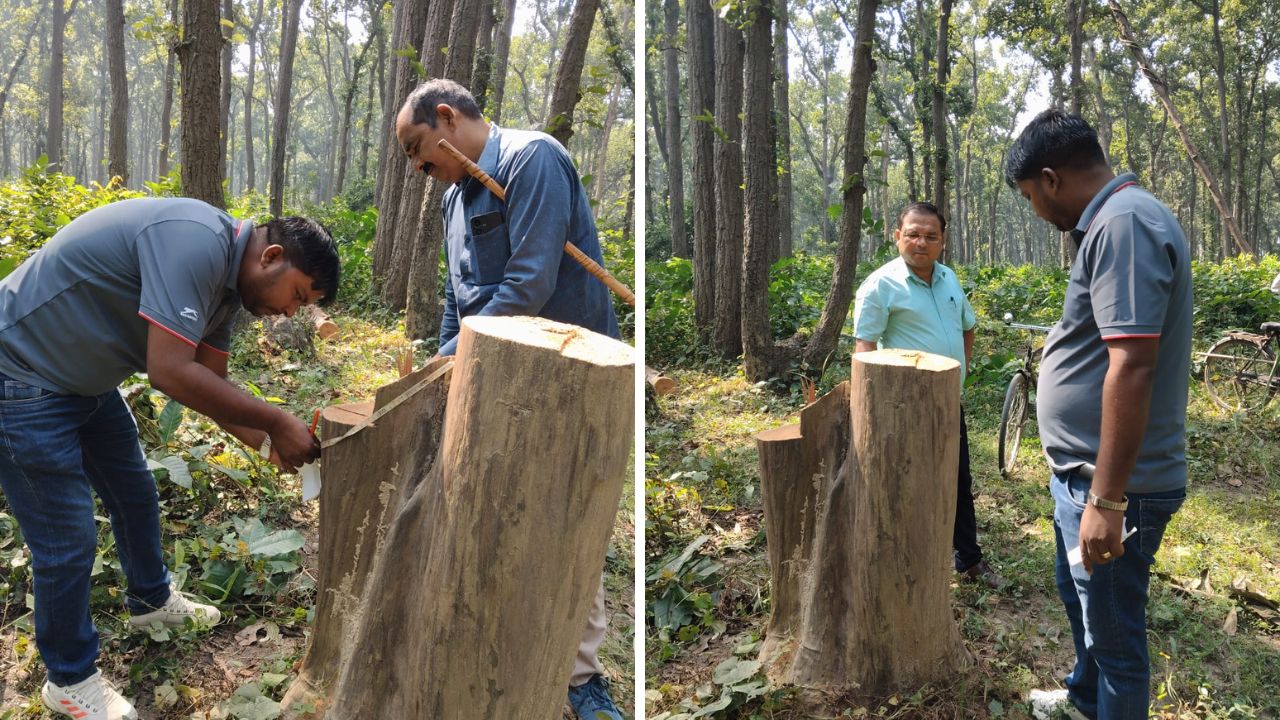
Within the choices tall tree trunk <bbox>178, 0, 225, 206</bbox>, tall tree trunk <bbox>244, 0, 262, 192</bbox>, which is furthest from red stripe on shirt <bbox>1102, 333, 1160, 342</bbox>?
tall tree trunk <bbox>244, 0, 262, 192</bbox>

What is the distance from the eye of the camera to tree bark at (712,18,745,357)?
7.70 m

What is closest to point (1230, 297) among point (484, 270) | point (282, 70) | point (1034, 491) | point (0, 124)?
point (1034, 491)

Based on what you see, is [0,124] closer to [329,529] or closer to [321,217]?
[321,217]

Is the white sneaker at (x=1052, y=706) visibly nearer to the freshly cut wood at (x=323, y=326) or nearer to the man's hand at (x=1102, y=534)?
the man's hand at (x=1102, y=534)

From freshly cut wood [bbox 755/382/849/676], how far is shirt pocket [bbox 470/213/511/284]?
1048mm

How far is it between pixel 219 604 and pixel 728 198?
571cm

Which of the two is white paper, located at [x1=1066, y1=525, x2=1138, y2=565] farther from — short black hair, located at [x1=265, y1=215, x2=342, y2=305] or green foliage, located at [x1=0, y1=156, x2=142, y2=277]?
green foliage, located at [x1=0, y1=156, x2=142, y2=277]

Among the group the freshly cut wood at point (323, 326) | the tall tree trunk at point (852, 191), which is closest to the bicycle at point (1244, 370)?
the tall tree trunk at point (852, 191)

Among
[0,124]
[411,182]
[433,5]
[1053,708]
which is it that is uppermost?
[0,124]

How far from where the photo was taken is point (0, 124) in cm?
3144

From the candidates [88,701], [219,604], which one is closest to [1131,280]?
[88,701]

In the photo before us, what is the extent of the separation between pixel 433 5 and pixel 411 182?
67.5 inches

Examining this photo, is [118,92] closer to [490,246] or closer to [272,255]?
[272,255]

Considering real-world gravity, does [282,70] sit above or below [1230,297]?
above
